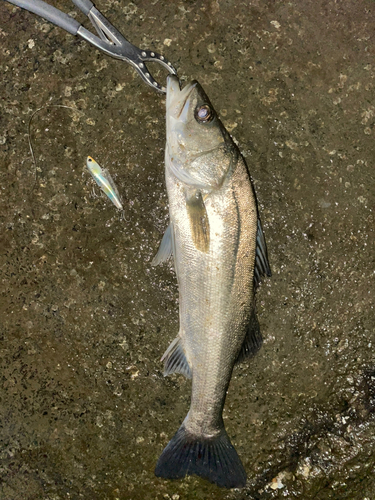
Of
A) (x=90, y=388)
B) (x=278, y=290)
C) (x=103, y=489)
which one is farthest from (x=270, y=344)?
(x=103, y=489)

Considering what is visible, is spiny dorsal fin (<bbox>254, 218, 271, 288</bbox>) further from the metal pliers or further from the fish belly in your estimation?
the metal pliers

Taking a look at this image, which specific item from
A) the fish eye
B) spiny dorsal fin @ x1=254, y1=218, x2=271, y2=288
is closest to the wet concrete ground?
spiny dorsal fin @ x1=254, y1=218, x2=271, y2=288

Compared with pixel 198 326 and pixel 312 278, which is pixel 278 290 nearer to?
pixel 312 278

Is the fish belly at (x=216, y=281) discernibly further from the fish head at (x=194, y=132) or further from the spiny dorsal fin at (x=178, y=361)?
the fish head at (x=194, y=132)

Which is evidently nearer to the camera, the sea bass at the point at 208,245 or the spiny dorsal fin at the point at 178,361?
the sea bass at the point at 208,245

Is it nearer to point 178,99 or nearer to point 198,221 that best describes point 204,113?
point 178,99

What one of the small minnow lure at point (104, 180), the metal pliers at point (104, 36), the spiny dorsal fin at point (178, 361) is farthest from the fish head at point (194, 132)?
the spiny dorsal fin at point (178, 361)
